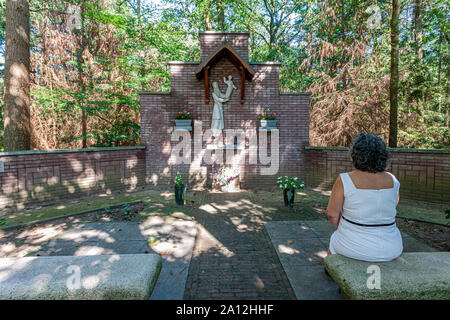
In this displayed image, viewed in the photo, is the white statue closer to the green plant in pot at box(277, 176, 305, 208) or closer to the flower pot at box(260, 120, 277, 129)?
the flower pot at box(260, 120, 277, 129)

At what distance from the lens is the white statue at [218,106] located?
28.7ft

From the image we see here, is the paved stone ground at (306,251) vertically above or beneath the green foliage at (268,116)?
beneath

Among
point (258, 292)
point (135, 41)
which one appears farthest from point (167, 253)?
point (135, 41)

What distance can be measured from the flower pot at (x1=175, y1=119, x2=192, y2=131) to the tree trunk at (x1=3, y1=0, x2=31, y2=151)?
4700 millimetres

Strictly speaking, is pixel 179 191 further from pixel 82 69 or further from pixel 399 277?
pixel 82 69

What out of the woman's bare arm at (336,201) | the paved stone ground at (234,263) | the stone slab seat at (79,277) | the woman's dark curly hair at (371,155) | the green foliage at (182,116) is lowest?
the paved stone ground at (234,263)

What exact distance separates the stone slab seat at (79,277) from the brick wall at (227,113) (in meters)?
6.50

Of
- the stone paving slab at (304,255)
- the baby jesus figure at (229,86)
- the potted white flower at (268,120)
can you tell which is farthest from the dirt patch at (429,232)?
the baby jesus figure at (229,86)

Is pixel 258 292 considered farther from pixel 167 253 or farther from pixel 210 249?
pixel 167 253

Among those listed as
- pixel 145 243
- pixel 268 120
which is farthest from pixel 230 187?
pixel 145 243

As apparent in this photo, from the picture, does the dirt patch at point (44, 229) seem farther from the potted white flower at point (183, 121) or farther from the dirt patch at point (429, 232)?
the dirt patch at point (429, 232)

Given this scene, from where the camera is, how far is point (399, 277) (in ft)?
6.54

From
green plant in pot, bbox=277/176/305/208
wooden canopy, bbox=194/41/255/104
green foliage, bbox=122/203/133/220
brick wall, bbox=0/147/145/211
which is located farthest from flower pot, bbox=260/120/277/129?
green foliage, bbox=122/203/133/220
